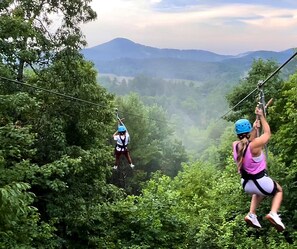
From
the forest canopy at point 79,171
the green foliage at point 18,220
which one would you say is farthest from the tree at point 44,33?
the green foliage at point 18,220

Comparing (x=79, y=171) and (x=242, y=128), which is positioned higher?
(x=242, y=128)

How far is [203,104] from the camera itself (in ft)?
575

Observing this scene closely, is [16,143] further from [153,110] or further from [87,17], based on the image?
[153,110]

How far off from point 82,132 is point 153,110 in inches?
1430

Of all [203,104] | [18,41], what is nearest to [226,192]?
[18,41]

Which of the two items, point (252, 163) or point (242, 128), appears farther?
point (252, 163)

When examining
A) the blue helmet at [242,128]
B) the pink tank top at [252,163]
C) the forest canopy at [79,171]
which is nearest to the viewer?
the blue helmet at [242,128]

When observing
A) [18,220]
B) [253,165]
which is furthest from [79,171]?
[253,165]

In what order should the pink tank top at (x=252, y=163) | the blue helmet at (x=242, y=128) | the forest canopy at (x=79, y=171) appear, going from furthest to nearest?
the forest canopy at (x=79, y=171) < the pink tank top at (x=252, y=163) < the blue helmet at (x=242, y=128)

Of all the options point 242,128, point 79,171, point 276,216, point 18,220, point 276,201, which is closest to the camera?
point 242,128

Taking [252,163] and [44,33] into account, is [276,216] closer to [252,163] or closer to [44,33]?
[252,163]

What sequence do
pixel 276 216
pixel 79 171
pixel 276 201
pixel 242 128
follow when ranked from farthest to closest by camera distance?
pixel 79 171 → pixel 276 201 → pixel 276 216 → pixel 242 128

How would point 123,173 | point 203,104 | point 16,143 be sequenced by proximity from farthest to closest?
1. point 203,104
2. point 123,173
3. point 16,143

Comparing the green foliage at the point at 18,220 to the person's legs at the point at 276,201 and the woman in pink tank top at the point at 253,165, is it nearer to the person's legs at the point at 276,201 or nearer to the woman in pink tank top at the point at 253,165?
the woman in pink tank top at the point at 253,165
